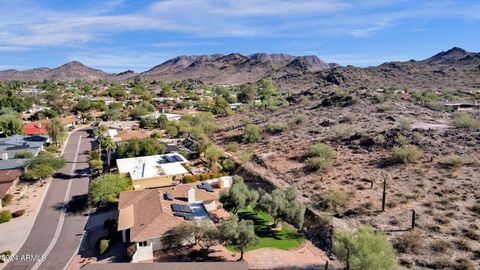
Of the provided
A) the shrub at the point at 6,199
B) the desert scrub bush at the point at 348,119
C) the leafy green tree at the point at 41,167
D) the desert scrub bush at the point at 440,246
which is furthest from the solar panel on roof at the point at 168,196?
the desert scrub bush at the point at 348,119

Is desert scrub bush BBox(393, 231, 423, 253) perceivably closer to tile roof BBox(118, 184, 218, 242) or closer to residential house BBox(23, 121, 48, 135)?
tile roof BBox(118, 184, 218, 242)

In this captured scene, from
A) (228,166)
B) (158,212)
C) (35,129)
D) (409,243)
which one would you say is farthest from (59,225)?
(35,129)

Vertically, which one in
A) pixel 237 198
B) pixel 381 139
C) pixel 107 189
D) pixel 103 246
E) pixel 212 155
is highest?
pixel 381 139

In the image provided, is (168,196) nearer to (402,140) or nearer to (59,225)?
(59,225)

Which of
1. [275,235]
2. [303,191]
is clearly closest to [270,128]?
[303,191]

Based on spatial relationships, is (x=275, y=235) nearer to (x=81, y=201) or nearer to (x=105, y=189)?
(x=105, y=189)

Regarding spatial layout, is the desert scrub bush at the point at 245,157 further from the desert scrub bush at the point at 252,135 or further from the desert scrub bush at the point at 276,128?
the desert scrub bush at the point at 276,128
